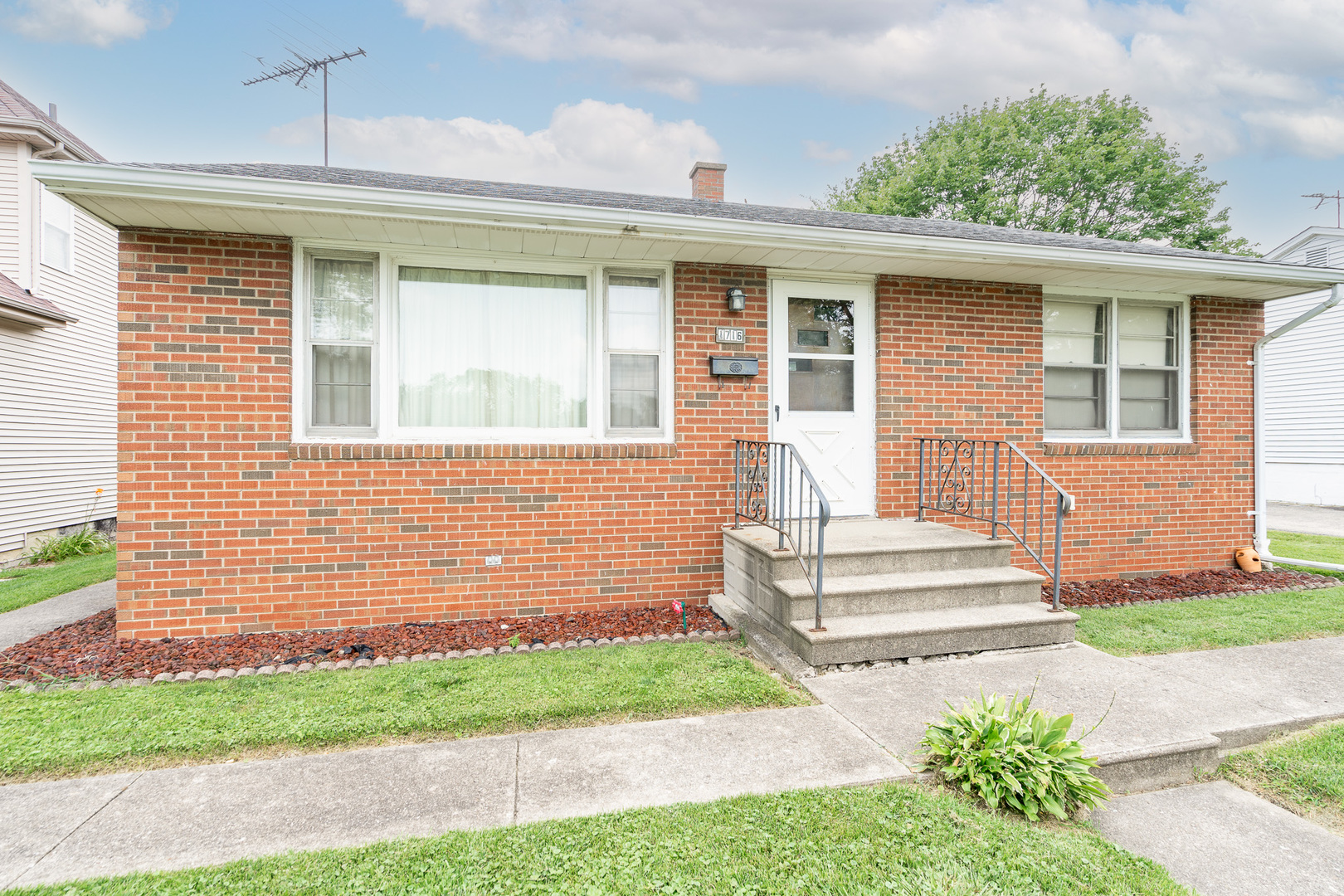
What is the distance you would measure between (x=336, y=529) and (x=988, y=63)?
2469 centimetres

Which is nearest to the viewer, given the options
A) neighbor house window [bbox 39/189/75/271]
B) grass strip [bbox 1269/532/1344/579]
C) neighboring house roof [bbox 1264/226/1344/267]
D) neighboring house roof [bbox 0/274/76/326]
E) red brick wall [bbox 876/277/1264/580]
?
red brick wall [bbox 876/277/1264/580]

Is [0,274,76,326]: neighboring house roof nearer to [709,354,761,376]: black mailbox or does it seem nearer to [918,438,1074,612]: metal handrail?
[709,354,761,376]: black mailbox

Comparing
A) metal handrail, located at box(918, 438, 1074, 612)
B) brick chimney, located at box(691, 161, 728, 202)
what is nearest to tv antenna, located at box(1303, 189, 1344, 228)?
brick chimney, located at box(691, 161, 728, 202)

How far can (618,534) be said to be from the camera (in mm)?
4734

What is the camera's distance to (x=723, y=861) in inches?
75.4

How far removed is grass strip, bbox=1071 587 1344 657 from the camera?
4043 millimetres

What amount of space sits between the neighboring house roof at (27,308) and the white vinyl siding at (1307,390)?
19.8 m

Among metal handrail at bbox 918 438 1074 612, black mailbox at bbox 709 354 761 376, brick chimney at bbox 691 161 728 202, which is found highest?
brick chimney at bbox 691 161 728 202

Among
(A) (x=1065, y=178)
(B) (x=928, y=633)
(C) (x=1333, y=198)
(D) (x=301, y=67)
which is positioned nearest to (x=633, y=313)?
(B) (x=928, y=633)

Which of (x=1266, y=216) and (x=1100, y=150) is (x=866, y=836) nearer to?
(x=1100, y=150)

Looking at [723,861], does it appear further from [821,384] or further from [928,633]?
[821,384]

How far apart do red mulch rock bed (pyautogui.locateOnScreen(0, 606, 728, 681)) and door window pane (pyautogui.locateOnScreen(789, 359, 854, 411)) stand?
1.95m

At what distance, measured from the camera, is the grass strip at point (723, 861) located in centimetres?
181

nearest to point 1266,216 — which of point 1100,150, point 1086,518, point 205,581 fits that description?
point 1100,150
